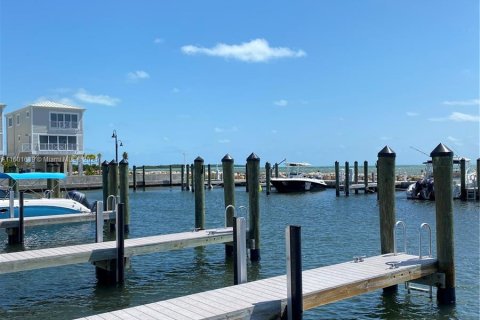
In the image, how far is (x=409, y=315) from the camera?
10641 millimetres

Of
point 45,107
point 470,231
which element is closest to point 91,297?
point 470,231

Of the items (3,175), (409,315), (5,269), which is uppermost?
(3,175)

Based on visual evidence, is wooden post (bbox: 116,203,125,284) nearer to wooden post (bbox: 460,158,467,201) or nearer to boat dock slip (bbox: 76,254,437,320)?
boat dock slip (bbox: 76,254,437,320)

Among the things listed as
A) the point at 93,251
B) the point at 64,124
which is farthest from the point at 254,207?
the point at 64,124

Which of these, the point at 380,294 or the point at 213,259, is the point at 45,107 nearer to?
the point at 213,259

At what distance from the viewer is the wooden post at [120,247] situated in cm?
1267

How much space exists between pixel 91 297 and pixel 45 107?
162 ft

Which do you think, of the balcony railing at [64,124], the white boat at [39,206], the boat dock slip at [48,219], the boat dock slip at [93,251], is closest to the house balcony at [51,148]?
the balcony railing at [64,124]

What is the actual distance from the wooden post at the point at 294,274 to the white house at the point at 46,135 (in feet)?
174

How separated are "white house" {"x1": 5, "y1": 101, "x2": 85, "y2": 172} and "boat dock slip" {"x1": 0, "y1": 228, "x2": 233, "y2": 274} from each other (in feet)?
152

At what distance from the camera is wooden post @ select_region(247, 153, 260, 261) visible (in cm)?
1512

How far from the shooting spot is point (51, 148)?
5788 cm

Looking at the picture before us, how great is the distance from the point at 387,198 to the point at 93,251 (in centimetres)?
692

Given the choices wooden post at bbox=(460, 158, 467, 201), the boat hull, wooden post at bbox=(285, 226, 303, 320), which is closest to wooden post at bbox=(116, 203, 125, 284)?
wooden post at bbox=(285, 226, 303, 320)
